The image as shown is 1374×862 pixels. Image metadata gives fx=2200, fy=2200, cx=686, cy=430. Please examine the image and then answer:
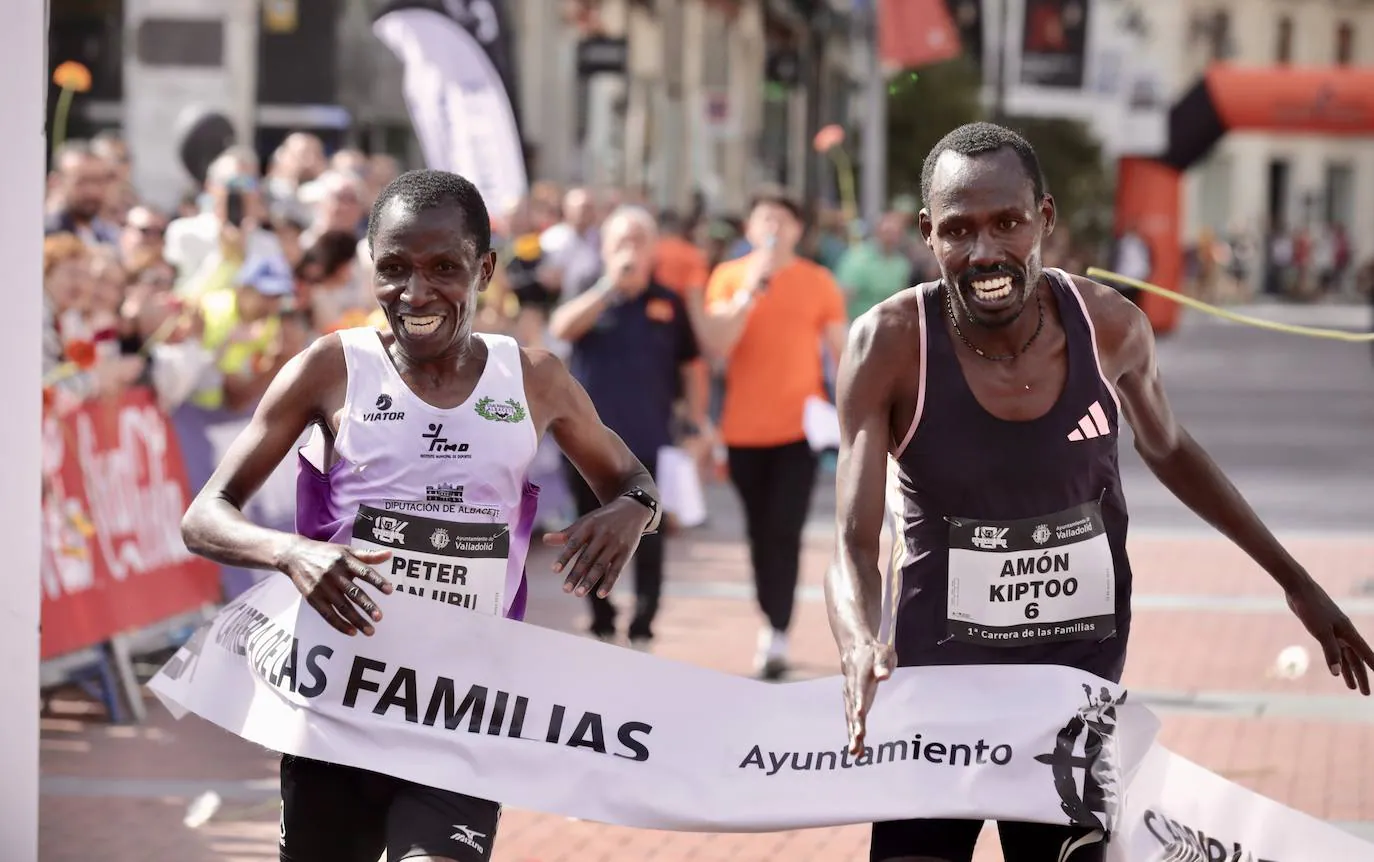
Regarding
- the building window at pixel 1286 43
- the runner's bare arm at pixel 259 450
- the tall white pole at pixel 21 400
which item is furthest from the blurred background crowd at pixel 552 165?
the building window at pixel 1286 43

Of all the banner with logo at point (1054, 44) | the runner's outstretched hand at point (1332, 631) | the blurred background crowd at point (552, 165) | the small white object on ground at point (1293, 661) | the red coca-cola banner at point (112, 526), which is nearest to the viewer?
the runner's outstretched hand at point (1332, 631)

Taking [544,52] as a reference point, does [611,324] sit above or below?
below

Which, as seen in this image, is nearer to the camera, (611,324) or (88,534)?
(88,534)

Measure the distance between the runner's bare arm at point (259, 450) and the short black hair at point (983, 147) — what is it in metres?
1.14

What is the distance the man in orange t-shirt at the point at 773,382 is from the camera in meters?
9.34

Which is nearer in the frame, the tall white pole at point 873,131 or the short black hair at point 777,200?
the short black hair at point 777,200

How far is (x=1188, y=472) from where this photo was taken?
423 centimetres

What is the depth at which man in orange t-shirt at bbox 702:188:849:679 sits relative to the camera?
30.6 ft

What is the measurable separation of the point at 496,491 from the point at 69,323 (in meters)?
5.14

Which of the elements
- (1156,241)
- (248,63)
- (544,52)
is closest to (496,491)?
(248,63)

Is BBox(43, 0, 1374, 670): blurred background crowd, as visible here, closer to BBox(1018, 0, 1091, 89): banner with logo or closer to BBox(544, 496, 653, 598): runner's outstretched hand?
BBox(1018, 0, 1091, 89): banner with logo

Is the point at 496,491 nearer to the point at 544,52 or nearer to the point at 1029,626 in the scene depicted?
the point at 1029,626

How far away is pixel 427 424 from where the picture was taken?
403 cm

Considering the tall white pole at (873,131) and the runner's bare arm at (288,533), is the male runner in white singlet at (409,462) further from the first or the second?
the tall white pole at (873,131)
